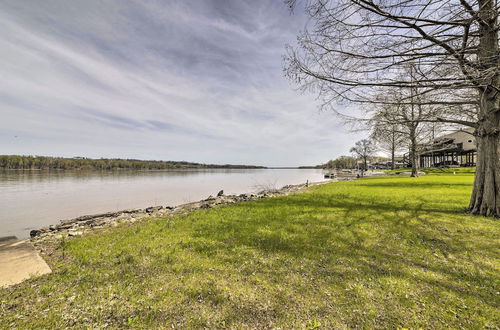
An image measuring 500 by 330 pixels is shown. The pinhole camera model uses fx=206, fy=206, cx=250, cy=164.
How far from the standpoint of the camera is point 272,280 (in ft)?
11.7

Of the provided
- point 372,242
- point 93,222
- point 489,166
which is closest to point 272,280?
point 372,242

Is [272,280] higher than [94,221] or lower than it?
higher

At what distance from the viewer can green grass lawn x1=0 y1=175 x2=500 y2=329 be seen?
2.72 meters

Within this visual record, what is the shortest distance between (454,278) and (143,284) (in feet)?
17.5

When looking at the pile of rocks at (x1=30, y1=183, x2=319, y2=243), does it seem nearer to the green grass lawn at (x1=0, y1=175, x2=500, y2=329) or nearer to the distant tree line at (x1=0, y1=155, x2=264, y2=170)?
the green grass lawn at (x1=0, y1=175, x2=500, y2=329)

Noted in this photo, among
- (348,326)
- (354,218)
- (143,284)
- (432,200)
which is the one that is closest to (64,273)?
(143,284)

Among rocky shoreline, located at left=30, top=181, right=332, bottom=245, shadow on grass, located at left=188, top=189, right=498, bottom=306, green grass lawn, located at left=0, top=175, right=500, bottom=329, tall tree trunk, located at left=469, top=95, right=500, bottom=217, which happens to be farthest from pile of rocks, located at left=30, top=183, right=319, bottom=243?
tall tree trunk, located at left=469, top=95, right=500, bottom=217

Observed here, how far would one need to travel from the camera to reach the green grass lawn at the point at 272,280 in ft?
8.93

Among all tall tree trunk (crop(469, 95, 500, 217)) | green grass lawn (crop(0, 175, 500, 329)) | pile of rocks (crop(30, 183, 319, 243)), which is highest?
tall tree trunk (crop(469, 95, 500, 217))

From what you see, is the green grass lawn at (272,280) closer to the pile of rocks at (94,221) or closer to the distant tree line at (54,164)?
the pile of rocks at (94,221)

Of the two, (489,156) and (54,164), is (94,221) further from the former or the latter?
(54,164)

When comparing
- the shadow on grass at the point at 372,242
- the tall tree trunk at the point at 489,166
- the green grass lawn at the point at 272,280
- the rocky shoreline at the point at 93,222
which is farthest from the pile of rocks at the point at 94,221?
the tall tree trunk at the point at 489,166

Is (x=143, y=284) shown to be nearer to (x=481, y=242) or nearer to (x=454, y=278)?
(x=454, y=278)

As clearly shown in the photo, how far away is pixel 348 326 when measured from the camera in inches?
101
